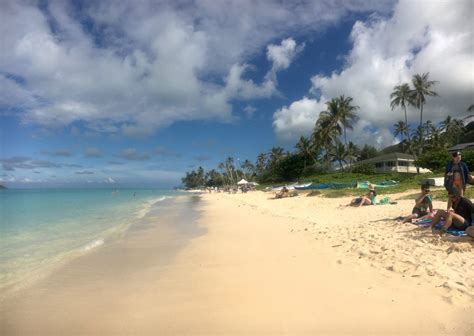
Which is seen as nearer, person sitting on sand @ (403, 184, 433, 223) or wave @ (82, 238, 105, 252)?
person sitting on sand @ (403, 184, 433, 223)

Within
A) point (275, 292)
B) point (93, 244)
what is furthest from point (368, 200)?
point (93, 244)

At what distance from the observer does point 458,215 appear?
6.08 metres

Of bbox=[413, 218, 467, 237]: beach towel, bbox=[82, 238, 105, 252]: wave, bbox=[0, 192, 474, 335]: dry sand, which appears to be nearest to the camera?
bbox=[0, 192, 474, 335]: dry sand

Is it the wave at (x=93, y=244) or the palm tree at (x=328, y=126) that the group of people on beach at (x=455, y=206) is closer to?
the wave at (x=93, y=244)

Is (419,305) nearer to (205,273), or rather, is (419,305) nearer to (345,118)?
(205,273)

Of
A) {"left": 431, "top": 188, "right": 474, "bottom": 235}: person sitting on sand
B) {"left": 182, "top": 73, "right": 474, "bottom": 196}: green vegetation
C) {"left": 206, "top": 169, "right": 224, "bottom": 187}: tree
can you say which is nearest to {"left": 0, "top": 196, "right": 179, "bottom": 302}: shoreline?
{"left": 431, "top": 188, "right": 474, "bottom": 235}: person sitting on sand

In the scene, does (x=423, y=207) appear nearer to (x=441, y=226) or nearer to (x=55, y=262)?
(x=441, y=226)

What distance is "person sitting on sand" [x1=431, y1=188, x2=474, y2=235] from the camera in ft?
19.7

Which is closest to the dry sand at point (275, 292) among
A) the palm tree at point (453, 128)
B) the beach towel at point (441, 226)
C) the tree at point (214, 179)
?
the beach towel at point (441, 226)

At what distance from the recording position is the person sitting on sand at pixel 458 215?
601 centimetres

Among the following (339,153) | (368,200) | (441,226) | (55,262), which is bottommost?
(55,262)

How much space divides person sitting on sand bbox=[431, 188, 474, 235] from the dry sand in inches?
15.3

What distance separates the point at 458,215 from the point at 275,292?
410 centimetres

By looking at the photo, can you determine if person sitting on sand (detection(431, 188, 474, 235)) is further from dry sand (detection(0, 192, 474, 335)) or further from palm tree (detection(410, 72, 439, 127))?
palm tree (detection(410, 72, 439, 127))
